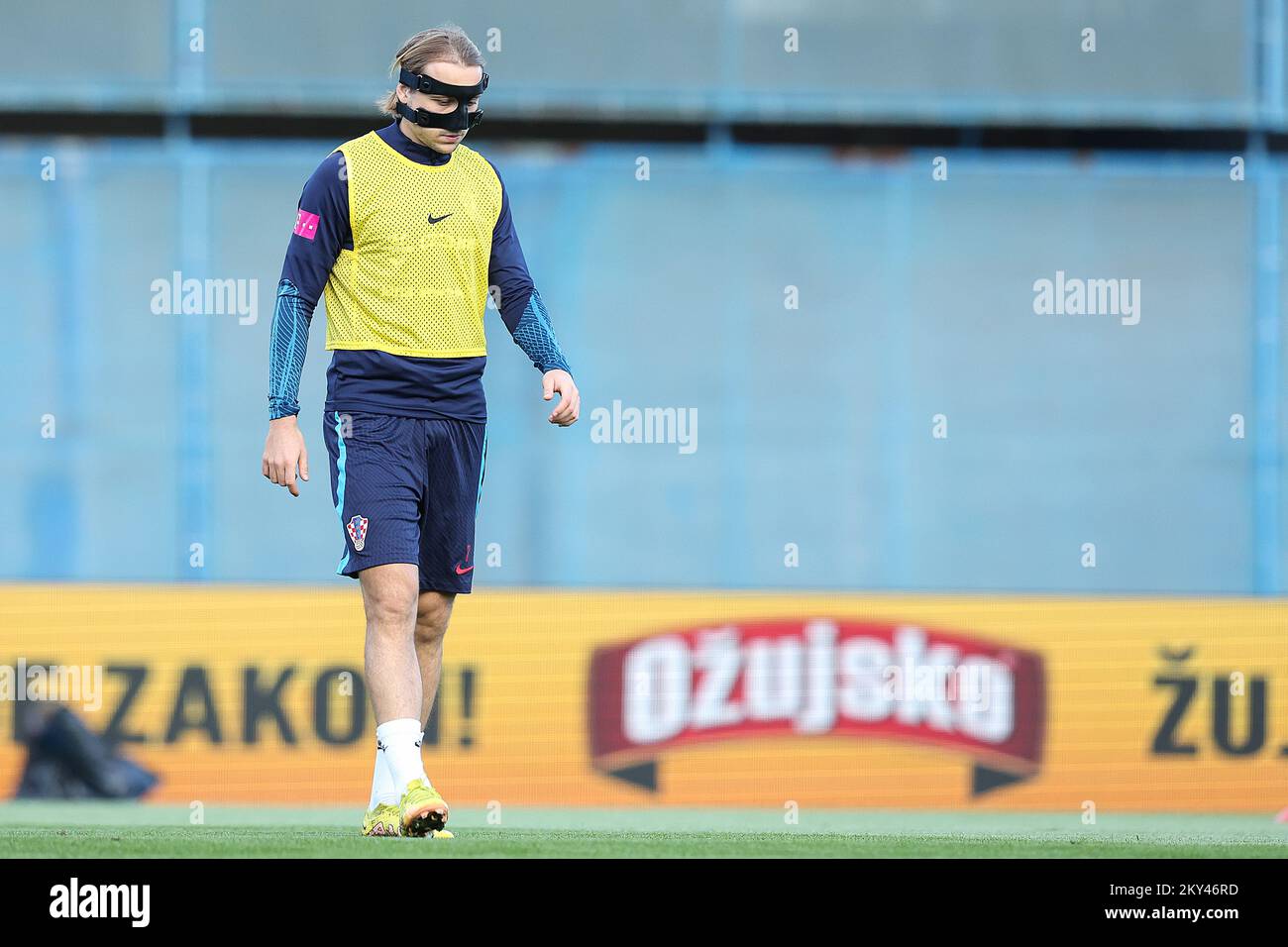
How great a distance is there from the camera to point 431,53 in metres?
5.21

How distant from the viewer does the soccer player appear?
514 cm

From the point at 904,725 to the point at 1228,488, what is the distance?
3851 mm

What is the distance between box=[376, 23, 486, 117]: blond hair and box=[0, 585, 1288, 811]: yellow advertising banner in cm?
500

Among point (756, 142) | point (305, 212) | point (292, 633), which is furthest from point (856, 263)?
point (305, 212)

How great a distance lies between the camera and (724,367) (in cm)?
1288

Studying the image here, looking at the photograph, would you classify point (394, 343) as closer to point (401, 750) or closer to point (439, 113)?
point (439, 113)

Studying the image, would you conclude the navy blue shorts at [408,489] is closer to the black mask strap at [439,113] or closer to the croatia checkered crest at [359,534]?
the croatia checkered crest at [359,534]

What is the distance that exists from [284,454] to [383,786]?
880mm

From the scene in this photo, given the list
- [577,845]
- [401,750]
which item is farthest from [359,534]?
[577,845]

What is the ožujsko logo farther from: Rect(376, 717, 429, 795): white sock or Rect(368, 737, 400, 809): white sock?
Rect(376, 717, 429, 795): white sock

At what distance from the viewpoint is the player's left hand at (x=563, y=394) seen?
539 cm

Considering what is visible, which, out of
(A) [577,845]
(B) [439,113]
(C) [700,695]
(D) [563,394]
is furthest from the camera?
(C) [700,695]

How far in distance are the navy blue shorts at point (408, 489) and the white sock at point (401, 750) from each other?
→ 40cm

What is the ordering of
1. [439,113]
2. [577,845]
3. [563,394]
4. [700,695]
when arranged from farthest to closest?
1. [700,695]
2. [563,394]
3. [439,113]
4. [577,845]
